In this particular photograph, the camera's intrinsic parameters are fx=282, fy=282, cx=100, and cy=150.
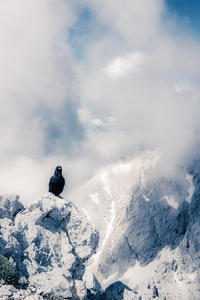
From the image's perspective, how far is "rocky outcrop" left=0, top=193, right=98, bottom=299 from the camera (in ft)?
70.0

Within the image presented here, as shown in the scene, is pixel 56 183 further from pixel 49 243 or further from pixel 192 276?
pixel 192 276

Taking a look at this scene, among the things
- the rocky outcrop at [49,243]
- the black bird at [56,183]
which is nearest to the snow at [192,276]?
the rocky outcrop at [49,243]

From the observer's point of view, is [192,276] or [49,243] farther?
[192,276]

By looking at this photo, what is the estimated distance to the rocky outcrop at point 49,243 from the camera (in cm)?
2133

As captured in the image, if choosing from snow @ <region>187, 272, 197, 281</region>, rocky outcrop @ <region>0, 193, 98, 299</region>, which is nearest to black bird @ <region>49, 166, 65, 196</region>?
rocky outcrop @ <region>0, 193, 98, 299</region>

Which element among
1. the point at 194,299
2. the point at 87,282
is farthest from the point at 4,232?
the point at 194,299

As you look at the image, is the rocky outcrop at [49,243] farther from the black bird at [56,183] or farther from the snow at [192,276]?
the snow at [192,276]

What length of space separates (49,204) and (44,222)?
69.5 inches

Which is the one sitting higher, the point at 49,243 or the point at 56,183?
the point at 56,183

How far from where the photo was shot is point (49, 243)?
25500 mm

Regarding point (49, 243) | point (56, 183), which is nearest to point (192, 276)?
point (56, 183)

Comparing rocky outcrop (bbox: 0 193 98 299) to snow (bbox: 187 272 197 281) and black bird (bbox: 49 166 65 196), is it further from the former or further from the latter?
snow (bbox: 187 272 197 281)

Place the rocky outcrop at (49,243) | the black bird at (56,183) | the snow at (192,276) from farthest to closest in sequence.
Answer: the snow at (192,276) → the black bird at (56,183) → the rocky outcrop at (49,243)

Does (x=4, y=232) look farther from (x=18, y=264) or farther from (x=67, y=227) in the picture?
(x=67, y=227)
